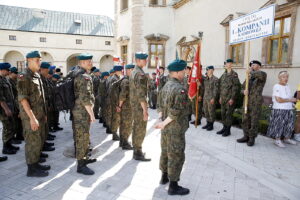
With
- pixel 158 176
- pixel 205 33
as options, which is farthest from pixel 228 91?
pixel 205 33

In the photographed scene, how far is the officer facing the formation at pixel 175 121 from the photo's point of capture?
2.91m

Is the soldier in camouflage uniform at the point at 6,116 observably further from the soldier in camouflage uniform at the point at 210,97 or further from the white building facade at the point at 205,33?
the white building facade at the point at 205,33

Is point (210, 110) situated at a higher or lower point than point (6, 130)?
higher

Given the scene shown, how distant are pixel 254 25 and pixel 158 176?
392cm

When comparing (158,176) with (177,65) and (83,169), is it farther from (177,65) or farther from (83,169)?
(177,65)

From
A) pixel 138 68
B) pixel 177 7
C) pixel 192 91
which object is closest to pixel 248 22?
pixel 192 91

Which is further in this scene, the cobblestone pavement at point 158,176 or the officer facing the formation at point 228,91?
the officer facing the formation at point 228,91

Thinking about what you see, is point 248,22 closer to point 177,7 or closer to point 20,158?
point 20,158

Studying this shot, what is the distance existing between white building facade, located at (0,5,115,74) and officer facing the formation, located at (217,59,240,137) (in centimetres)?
2611

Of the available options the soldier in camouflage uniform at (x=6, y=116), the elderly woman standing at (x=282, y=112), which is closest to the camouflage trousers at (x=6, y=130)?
the soldier in camouflage uniform at (x=6, y=116)

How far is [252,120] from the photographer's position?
5398 mm

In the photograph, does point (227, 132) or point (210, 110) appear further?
point (210, 110)

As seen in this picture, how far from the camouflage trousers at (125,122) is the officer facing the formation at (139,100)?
62cm

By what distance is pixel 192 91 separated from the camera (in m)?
4.70
